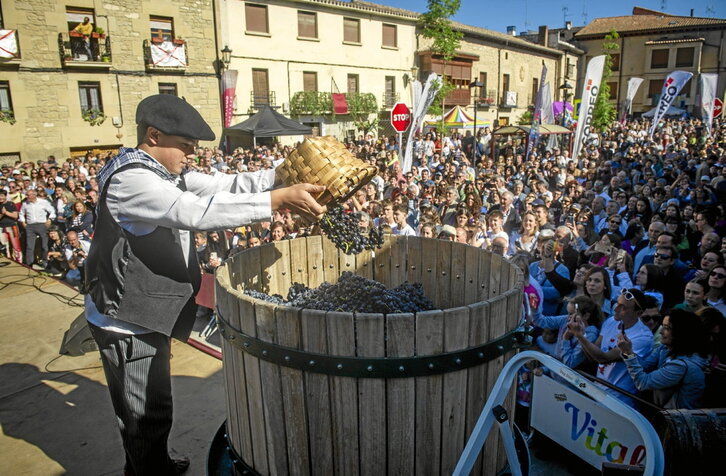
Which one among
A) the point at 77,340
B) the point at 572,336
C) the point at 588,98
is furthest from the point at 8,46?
the point at 572,336

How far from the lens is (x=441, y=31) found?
31547mm

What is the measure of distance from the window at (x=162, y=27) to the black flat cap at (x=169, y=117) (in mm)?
23617

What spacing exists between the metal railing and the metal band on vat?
2354 centimetres

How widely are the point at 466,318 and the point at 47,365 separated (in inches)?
191

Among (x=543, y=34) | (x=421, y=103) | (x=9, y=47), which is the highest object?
(x=543, y=34)

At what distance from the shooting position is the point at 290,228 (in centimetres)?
804

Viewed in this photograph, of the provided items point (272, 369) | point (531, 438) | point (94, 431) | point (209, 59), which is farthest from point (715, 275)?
point (209, 59)

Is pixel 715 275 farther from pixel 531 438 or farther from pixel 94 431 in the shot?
pixel 94 431

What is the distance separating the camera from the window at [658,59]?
49.0 m

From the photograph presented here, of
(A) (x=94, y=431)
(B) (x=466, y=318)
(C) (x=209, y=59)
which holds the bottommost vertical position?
(A) (x=94, y=431)

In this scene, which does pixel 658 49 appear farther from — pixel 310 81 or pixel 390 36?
pixel 310 81

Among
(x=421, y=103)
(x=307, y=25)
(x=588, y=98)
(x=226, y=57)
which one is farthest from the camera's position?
(x=307, y=25)

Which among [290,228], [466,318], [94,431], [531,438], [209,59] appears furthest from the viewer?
[209,59]

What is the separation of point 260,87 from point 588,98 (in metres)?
17.1
